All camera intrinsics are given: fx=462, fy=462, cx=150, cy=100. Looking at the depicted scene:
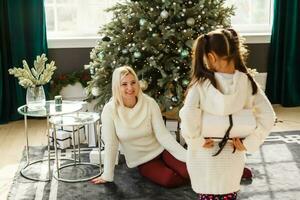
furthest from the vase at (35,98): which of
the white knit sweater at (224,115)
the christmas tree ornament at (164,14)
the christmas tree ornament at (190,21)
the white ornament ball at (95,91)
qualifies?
the white knit sweater at (224,115)

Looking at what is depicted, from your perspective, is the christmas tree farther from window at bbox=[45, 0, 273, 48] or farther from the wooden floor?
window at bbox=[45, 0, 273, 48]

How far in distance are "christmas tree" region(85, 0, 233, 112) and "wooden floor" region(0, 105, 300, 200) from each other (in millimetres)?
833

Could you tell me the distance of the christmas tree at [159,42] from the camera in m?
A: 3.46

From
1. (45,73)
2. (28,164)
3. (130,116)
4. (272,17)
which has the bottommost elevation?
(28,164)

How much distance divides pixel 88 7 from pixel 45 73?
6.04 feet

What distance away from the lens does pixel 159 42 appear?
348 centimetres

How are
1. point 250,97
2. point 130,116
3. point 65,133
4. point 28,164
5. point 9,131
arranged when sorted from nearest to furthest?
point 250,97 → point 130,116 → point 28,164 → point 65,133 → point 9,131

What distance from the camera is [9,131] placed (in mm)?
4449

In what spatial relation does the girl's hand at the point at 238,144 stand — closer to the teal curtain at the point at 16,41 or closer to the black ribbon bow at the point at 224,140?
the black ribbon bow at the point at 224,140

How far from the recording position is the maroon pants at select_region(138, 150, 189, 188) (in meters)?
3.04

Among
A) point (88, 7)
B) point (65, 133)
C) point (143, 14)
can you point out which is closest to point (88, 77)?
point (88, 7)

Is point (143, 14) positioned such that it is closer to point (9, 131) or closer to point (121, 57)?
point (121, 57)

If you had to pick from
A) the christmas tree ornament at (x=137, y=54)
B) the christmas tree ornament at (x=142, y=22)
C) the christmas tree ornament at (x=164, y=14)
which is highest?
the christmas tree ornament at (x=164, y=14)

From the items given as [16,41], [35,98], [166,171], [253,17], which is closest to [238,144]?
[166,171]
